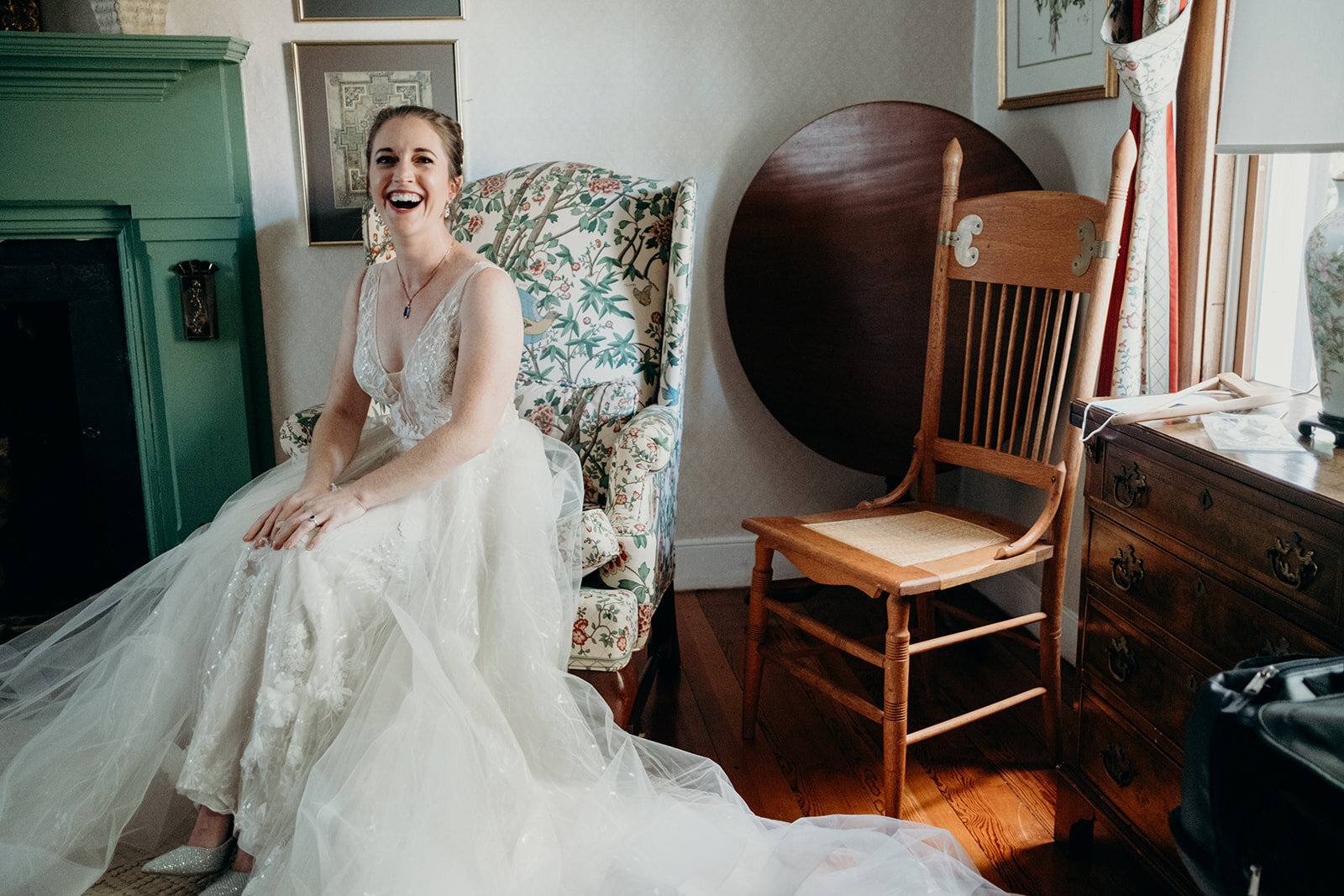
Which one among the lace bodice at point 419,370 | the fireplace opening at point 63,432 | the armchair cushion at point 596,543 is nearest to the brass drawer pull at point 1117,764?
the armchair cushion at point 596,543

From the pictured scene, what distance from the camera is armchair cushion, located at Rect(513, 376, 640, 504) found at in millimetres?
2178

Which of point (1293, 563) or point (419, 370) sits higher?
point (419, 370)

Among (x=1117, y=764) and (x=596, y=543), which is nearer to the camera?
(x=1117, y=764)

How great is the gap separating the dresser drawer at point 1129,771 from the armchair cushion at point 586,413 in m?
1.04

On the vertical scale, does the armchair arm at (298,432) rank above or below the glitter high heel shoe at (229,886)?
above

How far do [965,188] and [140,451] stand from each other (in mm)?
2235

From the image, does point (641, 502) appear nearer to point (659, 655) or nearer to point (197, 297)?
point (659, 655)

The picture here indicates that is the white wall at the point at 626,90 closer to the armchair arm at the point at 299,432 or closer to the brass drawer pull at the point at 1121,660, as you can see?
the armchair arm at the point at 299,432

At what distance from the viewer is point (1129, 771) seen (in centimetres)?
154

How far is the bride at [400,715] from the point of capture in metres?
1.41

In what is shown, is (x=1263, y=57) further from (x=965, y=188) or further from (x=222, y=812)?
(x=222, y=812)

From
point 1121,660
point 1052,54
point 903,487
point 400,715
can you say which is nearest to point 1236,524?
point 1121,660

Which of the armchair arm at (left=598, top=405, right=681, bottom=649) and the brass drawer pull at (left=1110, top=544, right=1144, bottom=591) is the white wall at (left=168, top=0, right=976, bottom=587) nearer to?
the armchair arm at (left=598, top=405, right=681, bottom=649)

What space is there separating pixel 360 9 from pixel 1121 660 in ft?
7.51
